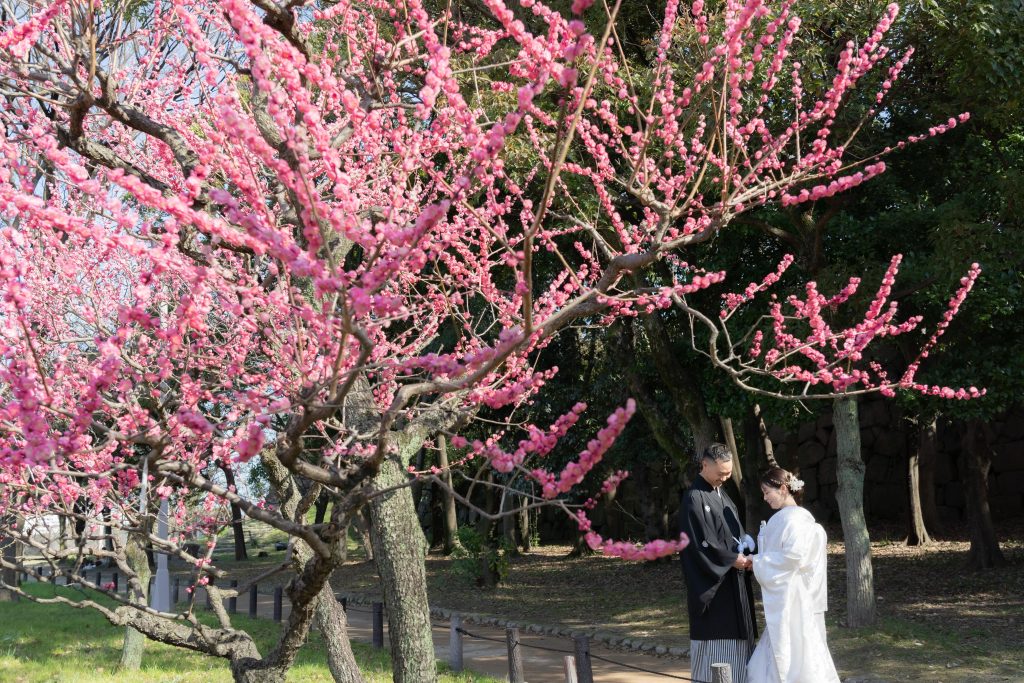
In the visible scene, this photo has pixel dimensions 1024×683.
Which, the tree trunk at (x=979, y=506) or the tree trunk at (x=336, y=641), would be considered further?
the tree trunk at (x=979, y=506)

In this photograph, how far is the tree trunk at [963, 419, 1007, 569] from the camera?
560 inches

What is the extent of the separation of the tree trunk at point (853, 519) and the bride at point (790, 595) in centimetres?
538

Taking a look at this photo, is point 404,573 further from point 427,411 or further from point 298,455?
point 298,455

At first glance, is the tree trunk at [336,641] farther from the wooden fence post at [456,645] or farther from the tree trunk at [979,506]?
the tree trunk at [979,506]

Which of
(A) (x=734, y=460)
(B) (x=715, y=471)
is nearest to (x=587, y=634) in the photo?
(A) (x=734, y=460)

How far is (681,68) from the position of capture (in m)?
8.88

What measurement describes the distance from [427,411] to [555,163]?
7.95 feet

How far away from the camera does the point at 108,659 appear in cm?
1106

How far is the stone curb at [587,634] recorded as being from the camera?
1062 cm

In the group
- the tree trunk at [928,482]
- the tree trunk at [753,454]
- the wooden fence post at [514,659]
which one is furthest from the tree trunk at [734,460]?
the tree trunk at [928,482]

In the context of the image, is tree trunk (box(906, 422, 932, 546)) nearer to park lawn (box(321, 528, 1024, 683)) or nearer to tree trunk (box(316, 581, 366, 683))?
park lawn (box(321, 528, 1024, 683))

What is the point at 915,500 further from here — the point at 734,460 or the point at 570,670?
the point at 570,670

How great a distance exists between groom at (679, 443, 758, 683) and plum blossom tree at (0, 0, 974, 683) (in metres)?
1.04

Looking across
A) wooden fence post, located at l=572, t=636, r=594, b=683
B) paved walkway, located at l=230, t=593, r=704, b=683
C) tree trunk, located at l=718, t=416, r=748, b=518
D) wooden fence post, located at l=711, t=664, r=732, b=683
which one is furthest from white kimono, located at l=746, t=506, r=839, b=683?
tree trunk, located at l=718, t=416, r=748, b=518
